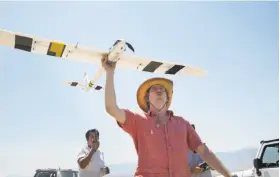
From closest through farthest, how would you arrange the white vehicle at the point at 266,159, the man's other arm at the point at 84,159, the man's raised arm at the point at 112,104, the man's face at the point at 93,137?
1. the man's raised arm at the point at 112,104
2. the man's other arm at the point at 84,159
3. the man's face at the point at 93,137
4. the white vehicle at the point at 266,159

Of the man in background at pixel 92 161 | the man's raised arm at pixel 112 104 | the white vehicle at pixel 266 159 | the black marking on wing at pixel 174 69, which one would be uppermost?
the black marking on wing at pixel 174 69

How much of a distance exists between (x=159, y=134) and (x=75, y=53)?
4.85m

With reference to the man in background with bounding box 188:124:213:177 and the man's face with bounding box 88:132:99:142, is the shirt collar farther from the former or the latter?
the man in background with bounding box 188:124:213:177

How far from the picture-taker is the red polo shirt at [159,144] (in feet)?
7.77

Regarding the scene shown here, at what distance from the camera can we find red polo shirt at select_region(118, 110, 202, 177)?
2.37 metres

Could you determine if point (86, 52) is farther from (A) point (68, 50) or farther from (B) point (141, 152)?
(B) point (141, 152)

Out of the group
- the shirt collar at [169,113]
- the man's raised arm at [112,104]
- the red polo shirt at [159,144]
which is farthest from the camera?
the shirt collar at [169,113]

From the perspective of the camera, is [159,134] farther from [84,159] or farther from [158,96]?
[84,159]

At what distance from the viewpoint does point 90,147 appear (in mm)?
5574

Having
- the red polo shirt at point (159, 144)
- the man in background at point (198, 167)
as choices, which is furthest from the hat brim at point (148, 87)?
the man in background at point (198, 167)

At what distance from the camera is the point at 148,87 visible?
9.65 feet

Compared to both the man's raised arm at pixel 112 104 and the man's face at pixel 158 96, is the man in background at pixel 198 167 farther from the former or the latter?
the man's raised arm at pixel 112 104

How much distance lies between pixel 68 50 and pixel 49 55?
20.5 inches

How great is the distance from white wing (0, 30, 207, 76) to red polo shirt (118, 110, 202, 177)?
3223 millimetres
